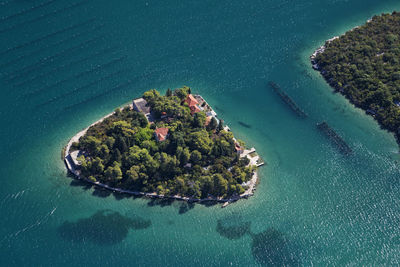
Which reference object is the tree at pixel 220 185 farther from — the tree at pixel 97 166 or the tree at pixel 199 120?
the tree at pixel 97 166

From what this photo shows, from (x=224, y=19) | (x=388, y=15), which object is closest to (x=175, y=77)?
(x=224, y=19)

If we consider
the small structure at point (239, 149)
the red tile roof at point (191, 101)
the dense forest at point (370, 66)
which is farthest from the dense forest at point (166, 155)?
the dense forest at point (370, 66)

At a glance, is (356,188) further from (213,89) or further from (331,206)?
(213,89)

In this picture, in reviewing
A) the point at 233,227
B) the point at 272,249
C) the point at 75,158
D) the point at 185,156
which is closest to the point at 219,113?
the point at 185,156

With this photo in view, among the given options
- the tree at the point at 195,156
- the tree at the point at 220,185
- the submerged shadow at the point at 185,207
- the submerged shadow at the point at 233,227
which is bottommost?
the submerged shadow at the point at 233,227

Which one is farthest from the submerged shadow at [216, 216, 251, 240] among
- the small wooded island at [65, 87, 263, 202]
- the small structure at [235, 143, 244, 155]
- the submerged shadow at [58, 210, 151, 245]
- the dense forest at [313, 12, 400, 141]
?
the dense forest at [313, 12, 400, 141]
